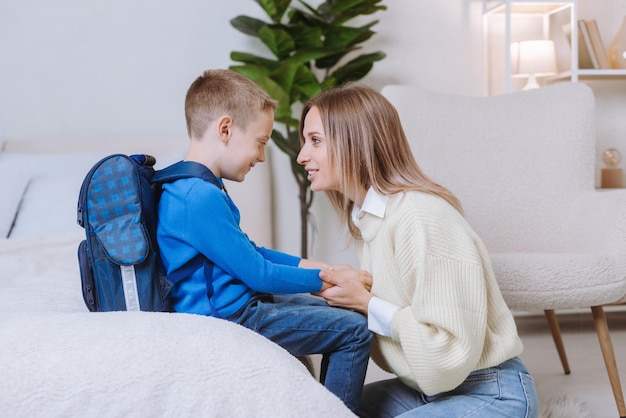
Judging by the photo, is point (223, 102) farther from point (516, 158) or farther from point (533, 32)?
point (533, 32)

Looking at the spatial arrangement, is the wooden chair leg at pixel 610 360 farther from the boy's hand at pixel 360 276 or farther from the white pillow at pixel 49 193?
the white pillow at pixel 49 193

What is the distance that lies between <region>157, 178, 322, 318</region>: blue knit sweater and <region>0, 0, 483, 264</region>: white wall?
195cm

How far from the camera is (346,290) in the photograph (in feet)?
4.52

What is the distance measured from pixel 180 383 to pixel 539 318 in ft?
8.77

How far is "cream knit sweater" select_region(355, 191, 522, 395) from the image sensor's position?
1.18 meters

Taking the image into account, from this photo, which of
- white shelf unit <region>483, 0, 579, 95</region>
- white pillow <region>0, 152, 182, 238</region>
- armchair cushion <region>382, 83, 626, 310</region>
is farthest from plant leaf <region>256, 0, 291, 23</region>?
white shelf unit <region>483, 0, 579, 95</region>

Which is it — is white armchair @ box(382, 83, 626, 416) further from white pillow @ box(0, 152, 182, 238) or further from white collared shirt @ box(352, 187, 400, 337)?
white collared shirt @ box(352, 187, 400, 337)

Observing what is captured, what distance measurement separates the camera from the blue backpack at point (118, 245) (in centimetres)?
120

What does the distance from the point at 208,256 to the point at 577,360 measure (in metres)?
1.76

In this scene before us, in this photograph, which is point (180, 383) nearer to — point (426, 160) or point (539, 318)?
point (426, 160)

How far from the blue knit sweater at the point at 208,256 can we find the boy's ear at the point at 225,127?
174 mm

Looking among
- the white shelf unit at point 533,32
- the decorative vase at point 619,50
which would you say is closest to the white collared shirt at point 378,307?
the white shelf unit at point 533,32

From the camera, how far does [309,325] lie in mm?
1301

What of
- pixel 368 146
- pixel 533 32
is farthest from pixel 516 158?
pixel 368 146
